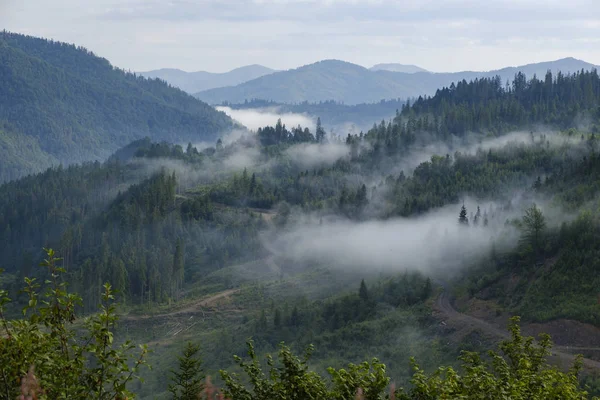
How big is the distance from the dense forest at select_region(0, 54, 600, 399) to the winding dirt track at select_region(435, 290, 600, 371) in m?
1.73

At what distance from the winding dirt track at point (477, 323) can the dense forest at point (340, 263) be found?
5.68 feet

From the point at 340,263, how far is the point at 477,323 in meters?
49.8

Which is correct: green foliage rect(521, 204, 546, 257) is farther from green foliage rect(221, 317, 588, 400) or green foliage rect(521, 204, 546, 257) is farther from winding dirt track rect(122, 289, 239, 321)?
green foliage rect(221, 317, 588, 400)

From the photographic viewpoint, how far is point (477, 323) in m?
76.2

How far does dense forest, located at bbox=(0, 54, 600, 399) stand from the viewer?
2722cm

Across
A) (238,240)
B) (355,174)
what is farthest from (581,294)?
(355,174)

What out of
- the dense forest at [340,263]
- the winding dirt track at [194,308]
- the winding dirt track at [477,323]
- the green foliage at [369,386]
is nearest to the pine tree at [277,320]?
the dense forest at [340,263]

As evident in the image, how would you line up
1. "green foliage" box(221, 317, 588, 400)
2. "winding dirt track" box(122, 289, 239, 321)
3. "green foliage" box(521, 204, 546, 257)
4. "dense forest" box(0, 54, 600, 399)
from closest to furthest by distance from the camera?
"green foliage" box(221, 317, 588, 400) < "dense forest" box(0, 54, 600, 399) < "green foliage" box(521, 204, 546, 257) < "winding dirt track" box(122, 289, 239, 321)

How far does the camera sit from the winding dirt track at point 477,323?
60706 mm

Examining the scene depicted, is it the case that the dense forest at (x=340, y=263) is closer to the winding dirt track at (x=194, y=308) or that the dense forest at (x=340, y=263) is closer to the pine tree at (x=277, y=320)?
the pine tree at (x=277, y=320)

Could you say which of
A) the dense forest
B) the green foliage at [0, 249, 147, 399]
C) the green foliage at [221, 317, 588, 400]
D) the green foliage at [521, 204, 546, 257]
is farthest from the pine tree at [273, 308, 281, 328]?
the green foliage at [0, 249, 147, 399]

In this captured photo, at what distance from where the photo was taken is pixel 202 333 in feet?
337

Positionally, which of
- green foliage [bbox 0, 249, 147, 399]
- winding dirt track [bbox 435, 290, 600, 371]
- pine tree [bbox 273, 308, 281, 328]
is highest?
green foliage [bbox 0, 249, 147, 399]

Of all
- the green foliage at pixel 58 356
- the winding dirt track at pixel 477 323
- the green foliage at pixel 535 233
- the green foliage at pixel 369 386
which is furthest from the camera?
the green foliage at pixel 535 233
